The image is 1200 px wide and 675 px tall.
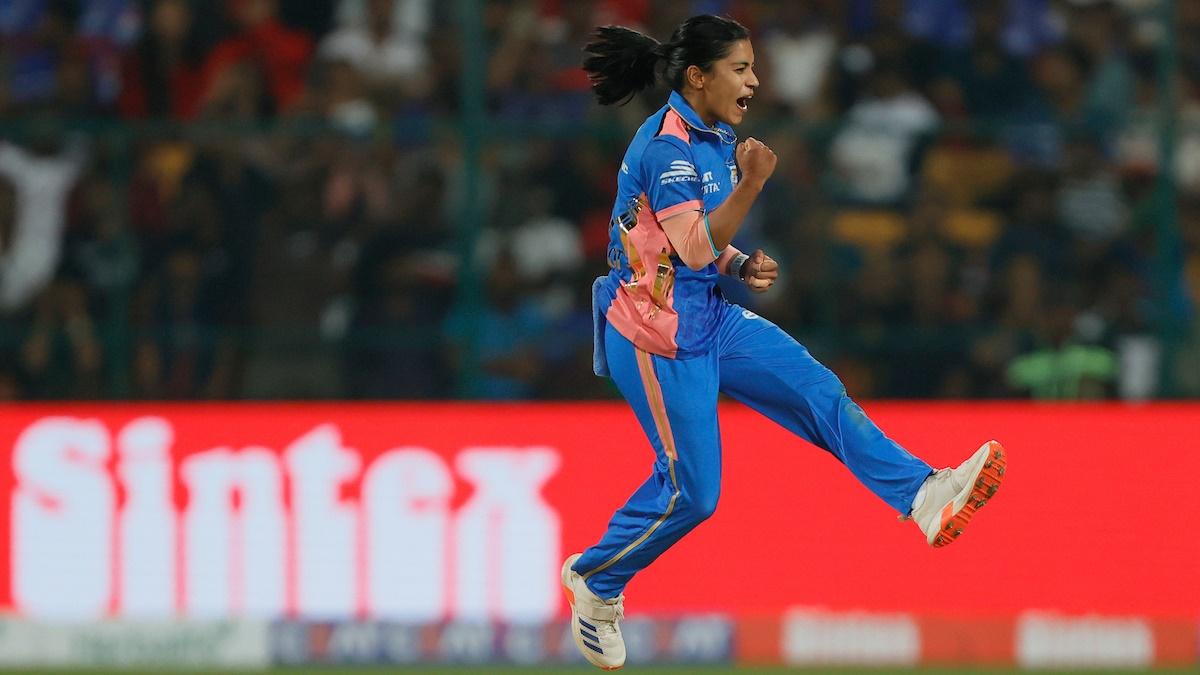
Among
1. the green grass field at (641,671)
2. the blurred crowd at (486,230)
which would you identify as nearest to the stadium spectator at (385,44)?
the blurred crowd at (486,230)

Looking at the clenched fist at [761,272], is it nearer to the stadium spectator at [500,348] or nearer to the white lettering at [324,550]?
the white lettering at [324,550]

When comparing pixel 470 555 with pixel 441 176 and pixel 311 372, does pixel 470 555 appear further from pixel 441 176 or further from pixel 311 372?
pixel 441 176

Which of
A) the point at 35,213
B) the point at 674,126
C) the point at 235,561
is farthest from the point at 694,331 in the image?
the point at 35,213

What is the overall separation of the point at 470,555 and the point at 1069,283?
3721 millimetres

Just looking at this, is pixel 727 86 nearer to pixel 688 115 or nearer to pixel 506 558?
pixel 688 115

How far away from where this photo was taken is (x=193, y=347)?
1102cm

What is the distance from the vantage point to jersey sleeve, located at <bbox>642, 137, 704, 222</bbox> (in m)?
5.90

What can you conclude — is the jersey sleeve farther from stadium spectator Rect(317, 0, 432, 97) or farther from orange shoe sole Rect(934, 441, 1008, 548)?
stadium spectator Rect(317, 0, 432, 97)

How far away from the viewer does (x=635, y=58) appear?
619 cm

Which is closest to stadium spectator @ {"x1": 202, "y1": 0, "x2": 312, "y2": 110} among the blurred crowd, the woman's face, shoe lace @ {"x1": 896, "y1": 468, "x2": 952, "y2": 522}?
the blurred crowd

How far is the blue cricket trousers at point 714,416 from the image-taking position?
20.1ft

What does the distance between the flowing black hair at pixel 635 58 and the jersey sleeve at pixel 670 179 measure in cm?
23

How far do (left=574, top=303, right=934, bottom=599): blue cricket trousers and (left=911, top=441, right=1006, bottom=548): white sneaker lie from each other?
0.30ft

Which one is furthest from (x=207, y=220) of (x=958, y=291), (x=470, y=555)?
(x=958, y=291)
